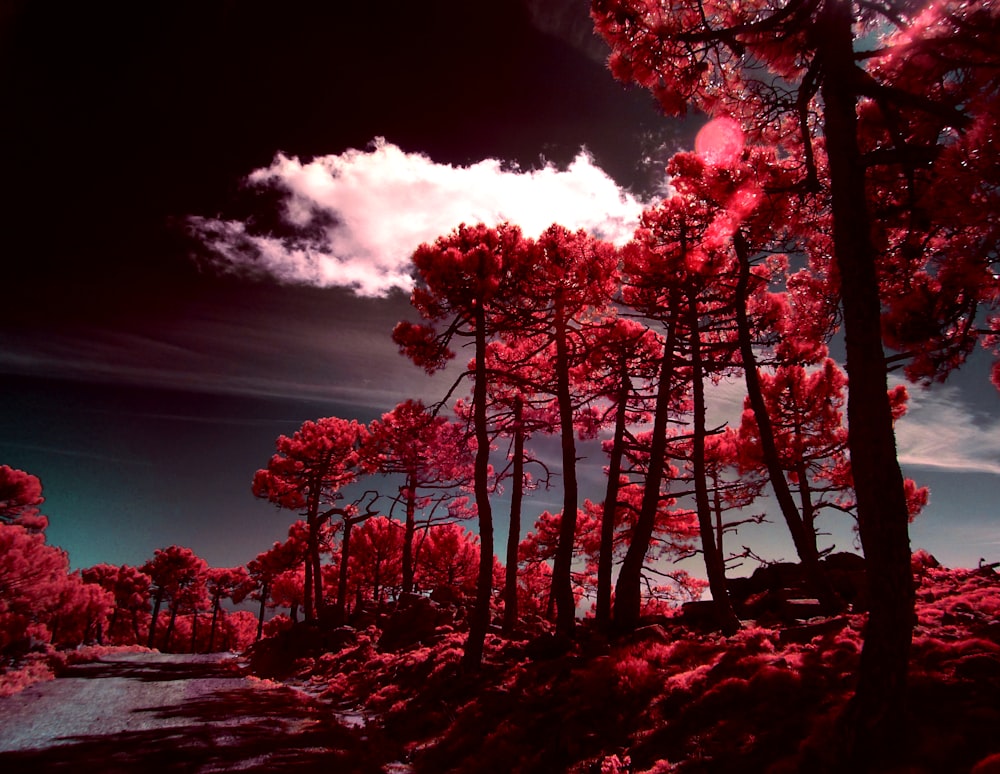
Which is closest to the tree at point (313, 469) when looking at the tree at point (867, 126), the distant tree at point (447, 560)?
the distant tree at point (447, 560)

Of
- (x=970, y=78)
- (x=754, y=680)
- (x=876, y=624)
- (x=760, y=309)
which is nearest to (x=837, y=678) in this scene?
(x=754, y=680)

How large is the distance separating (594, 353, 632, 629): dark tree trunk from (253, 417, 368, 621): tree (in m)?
17.1

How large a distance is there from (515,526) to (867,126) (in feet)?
48.1

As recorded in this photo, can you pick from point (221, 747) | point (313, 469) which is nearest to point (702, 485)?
point (221, 747)

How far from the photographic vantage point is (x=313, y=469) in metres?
28.3

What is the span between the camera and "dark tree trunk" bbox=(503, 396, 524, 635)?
1716 cm

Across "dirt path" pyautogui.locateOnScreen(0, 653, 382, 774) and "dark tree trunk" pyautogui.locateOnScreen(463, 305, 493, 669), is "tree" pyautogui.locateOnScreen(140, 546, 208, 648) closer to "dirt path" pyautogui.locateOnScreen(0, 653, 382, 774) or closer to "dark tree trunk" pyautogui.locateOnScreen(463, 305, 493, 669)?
"dirt path" pyautogui.locateOnScreen(0, 653, 382, 774)

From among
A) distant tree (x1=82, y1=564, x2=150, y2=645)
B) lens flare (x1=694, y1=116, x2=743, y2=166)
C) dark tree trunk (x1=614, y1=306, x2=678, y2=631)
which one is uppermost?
lens flare (x1=694, y1=116, x2=743, y2=166)

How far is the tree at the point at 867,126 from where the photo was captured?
462 centimetres

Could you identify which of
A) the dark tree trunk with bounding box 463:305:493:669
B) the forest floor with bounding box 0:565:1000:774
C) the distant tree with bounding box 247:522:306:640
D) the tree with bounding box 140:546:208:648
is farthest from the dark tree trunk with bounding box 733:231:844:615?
the tree with bounding box 140:546:208:648

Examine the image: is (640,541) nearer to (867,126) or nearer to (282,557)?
(867,126)

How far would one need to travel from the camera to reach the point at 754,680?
259 inches

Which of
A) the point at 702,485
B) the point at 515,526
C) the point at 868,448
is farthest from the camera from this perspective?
the point at 515,526

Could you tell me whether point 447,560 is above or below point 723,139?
below
